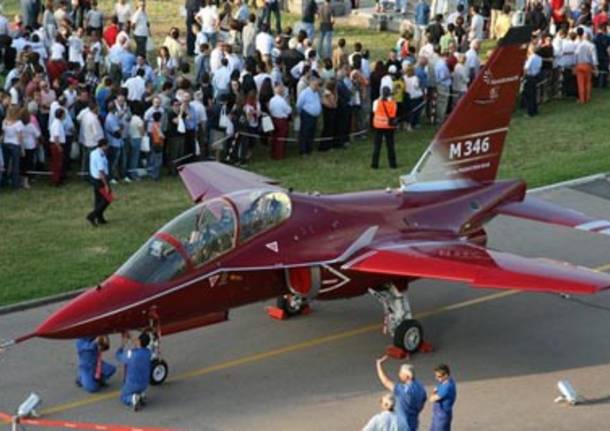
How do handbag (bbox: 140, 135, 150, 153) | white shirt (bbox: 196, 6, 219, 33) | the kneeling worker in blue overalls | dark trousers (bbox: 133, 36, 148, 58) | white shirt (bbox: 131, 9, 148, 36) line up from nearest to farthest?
the kneeling worker in blue overalls, handbag (bbox: 140, 135, 150, 153), white shirt (bbox: 131, 9, 148, 36), dark trousers (bbox: 133, 36, 148, 58), white shirt (bbox: 196, 6, 219, 33)

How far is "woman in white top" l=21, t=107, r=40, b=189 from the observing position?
82.3ft

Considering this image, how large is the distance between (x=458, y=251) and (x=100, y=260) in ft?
21.4

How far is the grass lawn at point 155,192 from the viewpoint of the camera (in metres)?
21.9

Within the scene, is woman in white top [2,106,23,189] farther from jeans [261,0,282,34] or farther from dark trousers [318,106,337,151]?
jeans [261,0,282,34]

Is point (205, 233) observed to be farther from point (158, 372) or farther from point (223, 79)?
point (223, 79)

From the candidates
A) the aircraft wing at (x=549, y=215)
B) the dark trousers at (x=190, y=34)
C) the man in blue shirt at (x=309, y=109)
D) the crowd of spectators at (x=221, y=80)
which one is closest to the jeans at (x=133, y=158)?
the crowd of spectators at (x=221, y=80)

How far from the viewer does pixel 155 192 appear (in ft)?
85.3

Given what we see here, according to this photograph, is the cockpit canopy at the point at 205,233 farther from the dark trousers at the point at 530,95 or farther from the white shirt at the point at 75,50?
the dark trousers at the point at 530,95

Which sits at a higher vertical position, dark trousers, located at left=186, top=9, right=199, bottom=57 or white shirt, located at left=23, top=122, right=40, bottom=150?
dark trousers, located at left=186, top=9, right=199, bottom=57

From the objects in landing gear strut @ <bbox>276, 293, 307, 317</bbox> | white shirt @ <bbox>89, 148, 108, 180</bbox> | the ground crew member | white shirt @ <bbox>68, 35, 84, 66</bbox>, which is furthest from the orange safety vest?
landing gear strut @ <bbox>276, 293, 307, 317</bbox>

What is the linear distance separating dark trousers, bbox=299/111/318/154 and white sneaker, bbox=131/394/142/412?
12.0 metres

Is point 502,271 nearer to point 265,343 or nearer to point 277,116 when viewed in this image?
point 265,343

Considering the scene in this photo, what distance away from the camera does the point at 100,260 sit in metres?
22.2

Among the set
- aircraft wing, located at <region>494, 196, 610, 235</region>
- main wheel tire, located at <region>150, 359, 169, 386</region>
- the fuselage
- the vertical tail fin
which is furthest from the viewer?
the vertical tail fin
